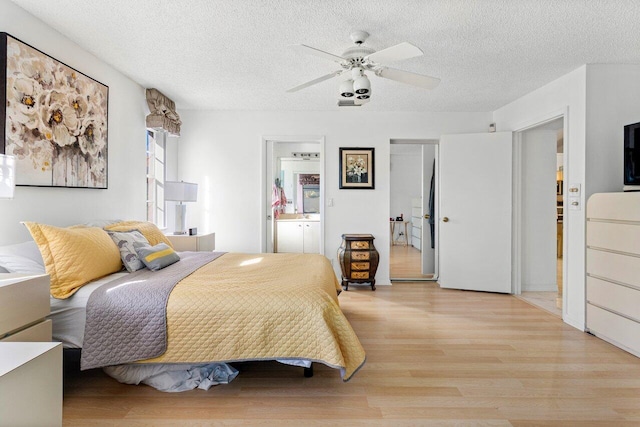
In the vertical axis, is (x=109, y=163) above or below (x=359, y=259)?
above

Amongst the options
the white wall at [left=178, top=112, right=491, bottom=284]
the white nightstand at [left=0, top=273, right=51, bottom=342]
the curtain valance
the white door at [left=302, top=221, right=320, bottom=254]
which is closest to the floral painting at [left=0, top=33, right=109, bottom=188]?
the curtain valance

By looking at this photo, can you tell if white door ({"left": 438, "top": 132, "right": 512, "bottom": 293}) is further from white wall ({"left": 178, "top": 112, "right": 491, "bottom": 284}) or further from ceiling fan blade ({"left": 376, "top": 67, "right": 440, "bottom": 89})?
ceiling fan blade ({"left": 376, "top": 67, "right": 440, "bottom": 89})

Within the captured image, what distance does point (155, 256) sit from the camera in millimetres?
2705

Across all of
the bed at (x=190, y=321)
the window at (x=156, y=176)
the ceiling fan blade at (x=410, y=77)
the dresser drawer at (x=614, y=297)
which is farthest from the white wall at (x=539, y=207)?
the window at (x=156, y=176)

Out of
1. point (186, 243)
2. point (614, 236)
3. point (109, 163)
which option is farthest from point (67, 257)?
point (614, 236)

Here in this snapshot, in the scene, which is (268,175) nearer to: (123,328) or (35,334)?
(123,328)

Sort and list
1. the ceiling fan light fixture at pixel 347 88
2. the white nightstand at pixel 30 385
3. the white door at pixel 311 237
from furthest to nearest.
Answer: the white door at pixel 311 237 → the ceiling fan light fixture at pixel 347 88 → the white nightstand at pixel 30 385

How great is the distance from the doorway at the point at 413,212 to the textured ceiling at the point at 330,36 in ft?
5.98

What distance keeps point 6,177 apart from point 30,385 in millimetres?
1059

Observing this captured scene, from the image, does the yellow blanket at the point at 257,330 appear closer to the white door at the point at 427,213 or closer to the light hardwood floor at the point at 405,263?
the light hardwood floor at the point at 405,263

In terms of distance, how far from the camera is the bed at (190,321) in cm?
201

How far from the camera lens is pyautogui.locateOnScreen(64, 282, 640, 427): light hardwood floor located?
190 cm

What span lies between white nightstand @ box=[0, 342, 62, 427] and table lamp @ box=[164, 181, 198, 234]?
3026 millimetres

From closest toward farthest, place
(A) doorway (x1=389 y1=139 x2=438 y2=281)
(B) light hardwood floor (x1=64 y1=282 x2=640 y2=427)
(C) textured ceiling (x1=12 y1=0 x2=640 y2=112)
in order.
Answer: (B) light hardwood floor (x1=64 y1=282 x2=640 y2=427)
(C) textured ceiling (x1=12 y1=0 x2=640 y2=112)
(A) doorway (x1=389 y1=139 x2=438 y2=281)
